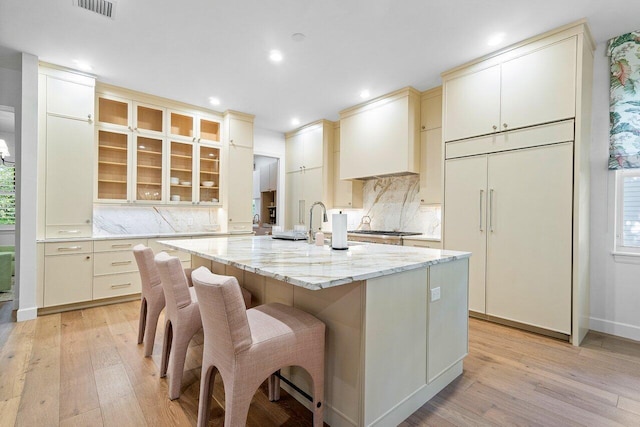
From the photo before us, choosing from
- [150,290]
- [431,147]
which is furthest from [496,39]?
[150,290]

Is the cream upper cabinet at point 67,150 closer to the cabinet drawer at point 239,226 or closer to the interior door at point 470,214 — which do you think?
the cabinet drawer at point 239,226

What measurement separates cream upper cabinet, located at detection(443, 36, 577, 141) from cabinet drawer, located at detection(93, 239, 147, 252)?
408 centimetres

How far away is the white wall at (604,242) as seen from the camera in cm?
283

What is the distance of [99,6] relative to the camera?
8.17 feet

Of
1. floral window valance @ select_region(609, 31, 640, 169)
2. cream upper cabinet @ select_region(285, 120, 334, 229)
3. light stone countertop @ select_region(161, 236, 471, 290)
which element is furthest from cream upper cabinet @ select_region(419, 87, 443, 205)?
light stone countertop @ select_region(161, 236, 471, 290)

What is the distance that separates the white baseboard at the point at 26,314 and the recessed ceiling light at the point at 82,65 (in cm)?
272

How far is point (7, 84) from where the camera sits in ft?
12.1

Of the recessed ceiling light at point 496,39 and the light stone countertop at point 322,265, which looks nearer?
the light stone countertop at point 322,265

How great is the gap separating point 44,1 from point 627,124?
16.6 ft

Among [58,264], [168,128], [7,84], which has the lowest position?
[58,264]

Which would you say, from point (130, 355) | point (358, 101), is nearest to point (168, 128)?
point (358, 101)

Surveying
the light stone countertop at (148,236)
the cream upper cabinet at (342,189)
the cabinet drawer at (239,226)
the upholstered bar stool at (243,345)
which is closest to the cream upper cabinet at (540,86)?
the cream upper cabinet at (342,189)

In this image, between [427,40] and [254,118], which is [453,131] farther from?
[254,118]

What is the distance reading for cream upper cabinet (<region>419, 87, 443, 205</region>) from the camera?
13.0 feet
